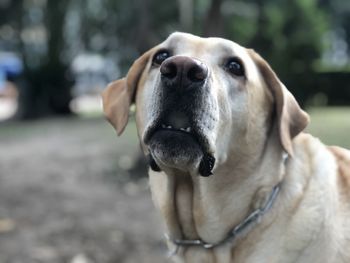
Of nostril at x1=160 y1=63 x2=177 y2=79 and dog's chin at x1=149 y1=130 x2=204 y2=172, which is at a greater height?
nostril at x1=160 y1=63 x2=177 y2=79

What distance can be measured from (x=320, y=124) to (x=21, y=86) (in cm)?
1086

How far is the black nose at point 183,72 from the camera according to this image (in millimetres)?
2703

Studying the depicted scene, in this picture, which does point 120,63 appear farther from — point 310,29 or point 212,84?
point 212,84

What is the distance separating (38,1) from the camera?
22.2m

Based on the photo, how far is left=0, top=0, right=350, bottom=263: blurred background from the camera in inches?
249

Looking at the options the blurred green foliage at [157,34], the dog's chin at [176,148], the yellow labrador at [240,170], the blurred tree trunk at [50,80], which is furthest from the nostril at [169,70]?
the blurred tree trunk at [50,80]

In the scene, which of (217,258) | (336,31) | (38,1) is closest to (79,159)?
(217,258)

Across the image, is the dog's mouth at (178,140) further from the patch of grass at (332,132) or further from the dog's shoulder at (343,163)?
the patch of grass at (332,132)

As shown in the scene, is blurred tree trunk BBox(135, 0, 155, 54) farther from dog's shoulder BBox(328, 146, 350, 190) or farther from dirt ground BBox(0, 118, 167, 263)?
dog's shoulder BBox(328, 146, 350, 190)

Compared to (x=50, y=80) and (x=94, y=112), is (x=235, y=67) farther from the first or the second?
(x=94, y=112)

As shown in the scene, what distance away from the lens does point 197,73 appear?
2740 millimetres

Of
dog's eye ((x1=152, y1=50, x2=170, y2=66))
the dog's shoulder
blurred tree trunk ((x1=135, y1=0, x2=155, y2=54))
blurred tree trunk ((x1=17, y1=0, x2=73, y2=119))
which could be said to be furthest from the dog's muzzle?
blurred tree trunk ((x1=17, y1=0, x2=73, y2=119))

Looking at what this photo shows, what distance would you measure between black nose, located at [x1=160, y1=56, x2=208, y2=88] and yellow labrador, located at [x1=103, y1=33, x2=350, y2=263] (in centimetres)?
8

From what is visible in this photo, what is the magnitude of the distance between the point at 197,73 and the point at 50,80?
1894 centimetres
